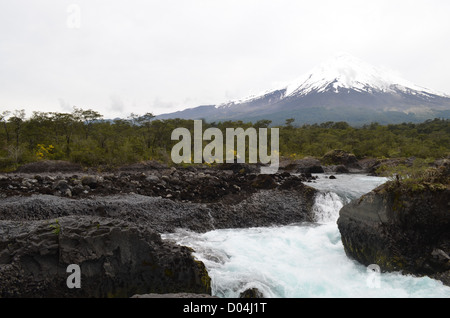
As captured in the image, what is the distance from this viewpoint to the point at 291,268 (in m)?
7.34

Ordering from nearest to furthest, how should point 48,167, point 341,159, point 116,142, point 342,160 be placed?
point 48,167 → point 116,142 → point 342,160 → point 341,159

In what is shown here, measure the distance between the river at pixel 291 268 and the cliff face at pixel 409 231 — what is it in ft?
1.07

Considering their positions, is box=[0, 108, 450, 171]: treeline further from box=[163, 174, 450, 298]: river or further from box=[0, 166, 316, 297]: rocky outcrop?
box=[163, 174, 450, 298]: river

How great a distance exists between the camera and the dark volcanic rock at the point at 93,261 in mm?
4879

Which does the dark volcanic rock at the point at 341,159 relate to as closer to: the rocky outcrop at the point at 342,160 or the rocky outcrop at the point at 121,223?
the rocky outcrop at the point at 342,160

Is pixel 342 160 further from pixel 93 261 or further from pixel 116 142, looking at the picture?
pixel 93 261

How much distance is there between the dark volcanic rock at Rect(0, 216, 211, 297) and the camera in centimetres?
488

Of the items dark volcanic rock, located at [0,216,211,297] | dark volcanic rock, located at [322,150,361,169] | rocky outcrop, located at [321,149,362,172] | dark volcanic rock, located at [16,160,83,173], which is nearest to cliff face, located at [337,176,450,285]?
dark volcanic rock, located at [0,216,211,297]

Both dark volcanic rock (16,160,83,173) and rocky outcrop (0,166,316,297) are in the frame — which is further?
dark volcanic rock (16,160,83,173)

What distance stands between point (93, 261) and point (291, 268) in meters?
4.77

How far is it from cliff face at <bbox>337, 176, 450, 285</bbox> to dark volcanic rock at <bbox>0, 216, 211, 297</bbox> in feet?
14.5

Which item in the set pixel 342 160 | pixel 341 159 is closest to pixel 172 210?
pixel 342 160

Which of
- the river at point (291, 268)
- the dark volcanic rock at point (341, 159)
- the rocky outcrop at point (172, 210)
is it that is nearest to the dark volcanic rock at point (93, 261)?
the river at point (291, 268)
